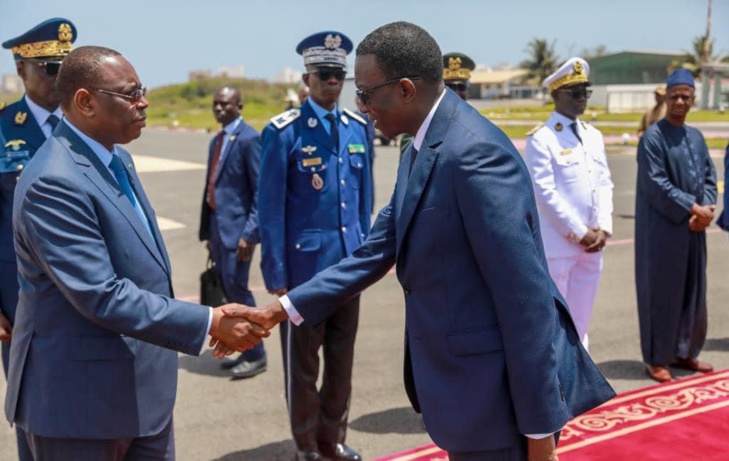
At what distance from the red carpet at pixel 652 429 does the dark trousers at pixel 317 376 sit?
353 mm

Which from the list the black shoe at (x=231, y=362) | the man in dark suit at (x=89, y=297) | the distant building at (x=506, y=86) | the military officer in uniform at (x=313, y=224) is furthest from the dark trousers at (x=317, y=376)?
the distant building at (x=506, y=86)

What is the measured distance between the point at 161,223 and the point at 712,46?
7661 cm

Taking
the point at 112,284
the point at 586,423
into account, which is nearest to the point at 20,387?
the point at 112,284

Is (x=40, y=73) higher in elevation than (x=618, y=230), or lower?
higher

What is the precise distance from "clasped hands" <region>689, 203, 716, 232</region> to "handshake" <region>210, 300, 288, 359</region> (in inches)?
137

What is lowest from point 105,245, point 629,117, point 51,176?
point 629,117

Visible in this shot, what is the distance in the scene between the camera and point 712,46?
7762 centimetres

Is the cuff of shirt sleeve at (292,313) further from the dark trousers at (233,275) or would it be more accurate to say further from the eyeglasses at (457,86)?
the dark trousers at (233,275)

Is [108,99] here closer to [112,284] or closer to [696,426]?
[112,284]

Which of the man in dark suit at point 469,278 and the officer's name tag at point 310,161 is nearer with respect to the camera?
the man in dark suit at point 469,278

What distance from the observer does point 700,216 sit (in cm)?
549

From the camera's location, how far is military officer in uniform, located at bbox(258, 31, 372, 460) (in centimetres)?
423

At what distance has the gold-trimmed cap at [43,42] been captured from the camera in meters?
3.93

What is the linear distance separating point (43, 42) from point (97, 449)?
7.14 ft
